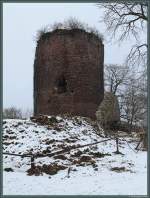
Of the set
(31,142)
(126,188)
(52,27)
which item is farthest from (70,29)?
Result: (126,188)

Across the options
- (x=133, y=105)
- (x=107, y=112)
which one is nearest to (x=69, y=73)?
(x=107, y=112)

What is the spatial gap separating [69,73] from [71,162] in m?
9.94

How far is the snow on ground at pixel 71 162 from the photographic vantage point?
9.88 metres

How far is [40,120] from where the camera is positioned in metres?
18.5

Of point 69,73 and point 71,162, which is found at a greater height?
Answer: point 69,73

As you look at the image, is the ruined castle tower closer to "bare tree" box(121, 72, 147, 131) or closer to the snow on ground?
the snow on ground

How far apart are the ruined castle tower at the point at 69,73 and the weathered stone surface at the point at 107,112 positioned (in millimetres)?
408

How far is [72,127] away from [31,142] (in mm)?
3490

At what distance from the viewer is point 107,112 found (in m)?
22.3

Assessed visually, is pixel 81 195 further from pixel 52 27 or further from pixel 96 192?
pixel 52 27

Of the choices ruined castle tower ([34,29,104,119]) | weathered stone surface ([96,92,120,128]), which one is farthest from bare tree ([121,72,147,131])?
ruined castle tower ([34,29,104,119])

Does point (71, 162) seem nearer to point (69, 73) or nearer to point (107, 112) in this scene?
point (107, 112)

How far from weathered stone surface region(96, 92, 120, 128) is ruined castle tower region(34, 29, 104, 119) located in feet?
1.34

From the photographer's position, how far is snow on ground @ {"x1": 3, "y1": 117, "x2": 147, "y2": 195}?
32.4ft
